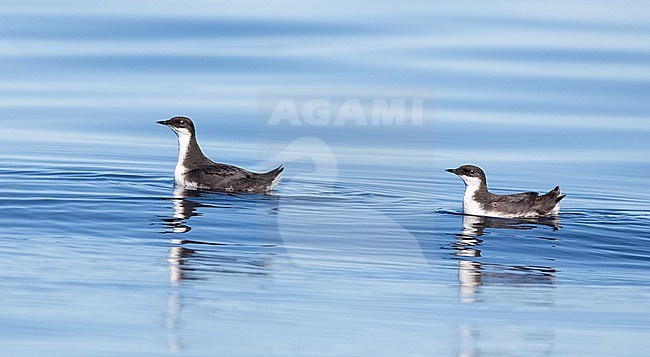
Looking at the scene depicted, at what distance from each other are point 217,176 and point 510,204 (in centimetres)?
355

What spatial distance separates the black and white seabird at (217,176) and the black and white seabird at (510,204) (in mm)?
2420

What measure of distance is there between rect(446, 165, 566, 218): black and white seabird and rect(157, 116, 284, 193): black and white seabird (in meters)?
2.42

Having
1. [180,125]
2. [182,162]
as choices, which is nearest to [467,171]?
[182,162]

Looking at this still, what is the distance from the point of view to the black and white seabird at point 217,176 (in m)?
16.1

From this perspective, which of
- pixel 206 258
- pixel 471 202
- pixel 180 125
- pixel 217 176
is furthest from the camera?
pixel 180 125

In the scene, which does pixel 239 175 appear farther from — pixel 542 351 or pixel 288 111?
pixel 542 351

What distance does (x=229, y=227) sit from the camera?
13.2 m

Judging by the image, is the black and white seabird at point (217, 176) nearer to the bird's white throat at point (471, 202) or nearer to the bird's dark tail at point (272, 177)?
the bird's dark tail at point (272, 177)

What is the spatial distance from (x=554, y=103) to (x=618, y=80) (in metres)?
2.28

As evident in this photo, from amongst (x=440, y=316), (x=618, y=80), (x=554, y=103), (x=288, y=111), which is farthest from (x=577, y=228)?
(x=618, y=80)

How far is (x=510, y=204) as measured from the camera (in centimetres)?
1510

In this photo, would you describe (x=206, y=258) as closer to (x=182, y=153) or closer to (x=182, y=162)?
(x=182, y=162)

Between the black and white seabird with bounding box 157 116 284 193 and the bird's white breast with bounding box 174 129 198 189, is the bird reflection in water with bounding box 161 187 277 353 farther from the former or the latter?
the bird's white breast with bounding box 174 129 198 189

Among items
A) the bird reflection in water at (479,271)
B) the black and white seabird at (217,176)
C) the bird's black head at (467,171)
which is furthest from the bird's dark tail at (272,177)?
the bird reflection in water at (479,271)
